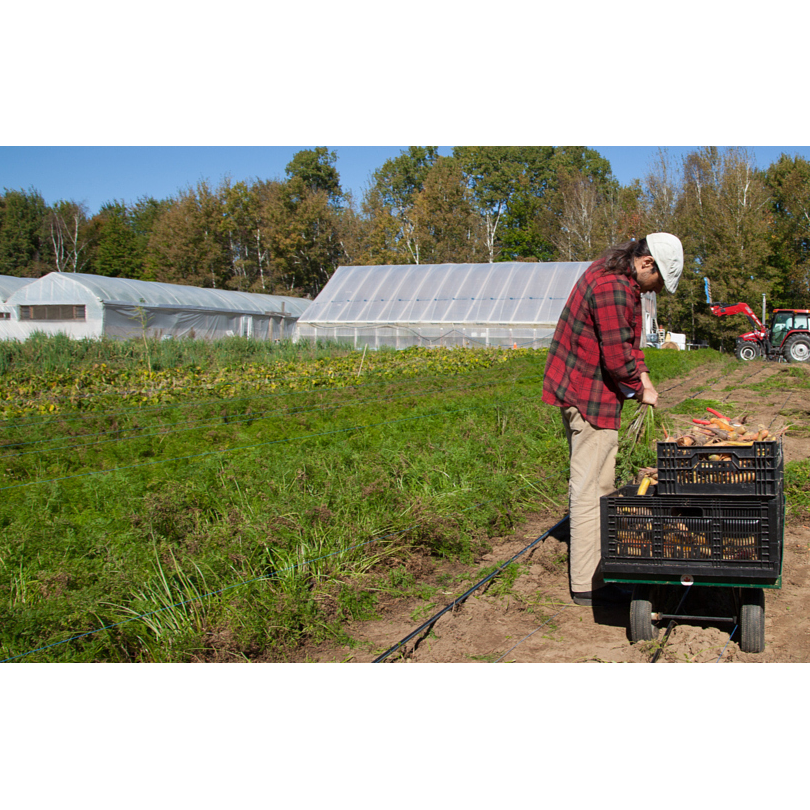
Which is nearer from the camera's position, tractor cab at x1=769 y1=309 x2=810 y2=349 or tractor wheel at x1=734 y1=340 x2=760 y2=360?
tractor cab at x1=769 y1=309 x2=810 y2=349

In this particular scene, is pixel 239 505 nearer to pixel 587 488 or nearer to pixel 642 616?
pixel 587 488

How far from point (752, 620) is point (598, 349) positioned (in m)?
1.41

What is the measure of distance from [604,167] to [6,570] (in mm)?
57832

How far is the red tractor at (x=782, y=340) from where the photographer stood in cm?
2391

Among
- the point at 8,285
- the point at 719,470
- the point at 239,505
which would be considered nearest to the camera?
the point at 719,470

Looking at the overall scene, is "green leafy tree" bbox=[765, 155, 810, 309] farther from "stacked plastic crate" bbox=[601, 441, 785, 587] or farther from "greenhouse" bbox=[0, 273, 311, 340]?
"stacked plastic crate" bbox=[601, 441, 785, 587]

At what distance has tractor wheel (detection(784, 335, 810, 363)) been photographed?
23.8 metres

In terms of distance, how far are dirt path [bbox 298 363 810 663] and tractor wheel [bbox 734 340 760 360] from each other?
2315 centimetres

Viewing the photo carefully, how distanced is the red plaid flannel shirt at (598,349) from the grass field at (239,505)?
1.38 meters

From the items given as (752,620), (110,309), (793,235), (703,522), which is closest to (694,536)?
(703,522)

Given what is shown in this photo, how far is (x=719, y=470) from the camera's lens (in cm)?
308

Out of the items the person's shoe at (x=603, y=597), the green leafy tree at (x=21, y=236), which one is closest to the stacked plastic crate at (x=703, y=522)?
the person's shoe at (x=603, y=597)

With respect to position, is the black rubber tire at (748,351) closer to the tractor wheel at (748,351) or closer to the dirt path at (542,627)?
the tractor wheel at (748,351)

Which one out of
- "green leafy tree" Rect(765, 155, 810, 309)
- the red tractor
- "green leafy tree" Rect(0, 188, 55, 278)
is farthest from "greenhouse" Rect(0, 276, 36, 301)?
"green leafy tree" Rect(765, 155, 810, 309)
